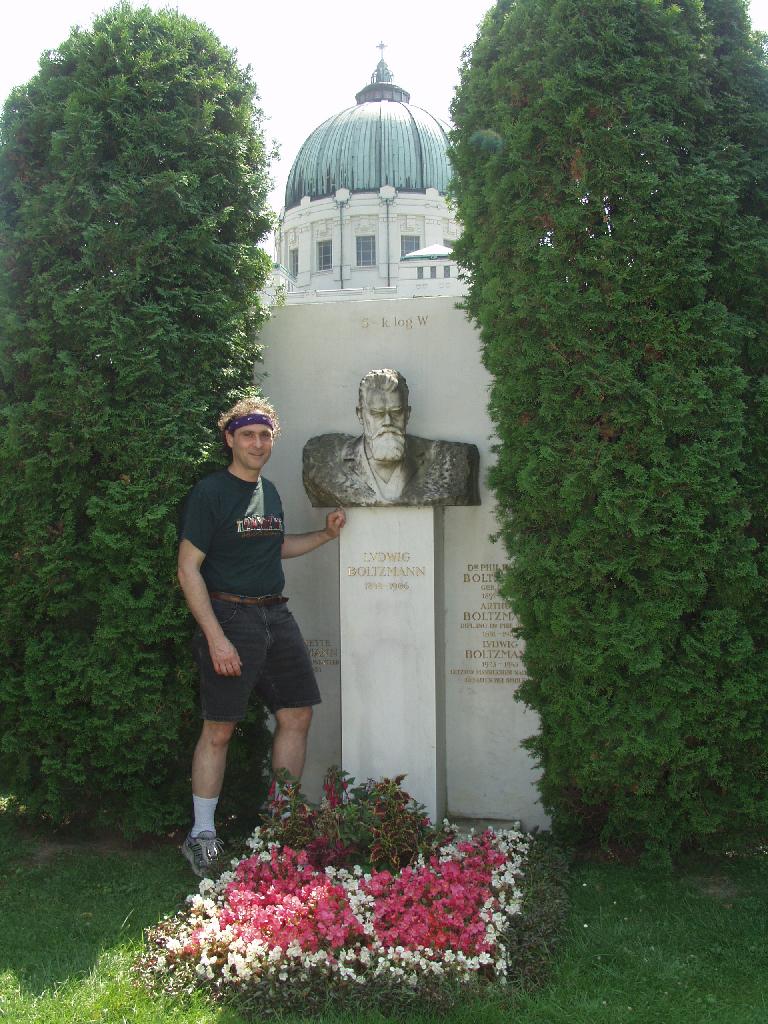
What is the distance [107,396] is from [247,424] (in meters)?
0.77

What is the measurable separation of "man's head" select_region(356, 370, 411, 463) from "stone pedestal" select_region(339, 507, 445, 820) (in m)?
0.35

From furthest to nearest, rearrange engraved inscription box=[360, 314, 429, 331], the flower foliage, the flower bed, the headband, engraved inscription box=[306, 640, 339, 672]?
engraved inscription box=[306, 640, 339, 672] → engraved inscription box=[360, 314, 429, 331] → the headband → the flower foliage → the flower bed

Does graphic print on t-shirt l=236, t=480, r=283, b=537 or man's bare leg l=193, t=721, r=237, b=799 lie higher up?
graphic print on t-shirt l=236, t=480, r=283, b=537

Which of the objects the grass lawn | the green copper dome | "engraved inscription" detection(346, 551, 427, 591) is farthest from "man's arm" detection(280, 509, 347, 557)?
the green copper dome

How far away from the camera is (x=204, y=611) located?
454 cm

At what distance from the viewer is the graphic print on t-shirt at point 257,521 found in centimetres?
472

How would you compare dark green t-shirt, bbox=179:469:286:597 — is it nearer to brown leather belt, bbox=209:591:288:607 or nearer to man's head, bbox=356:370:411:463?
brown leather belt, bbox=209:591:288:607

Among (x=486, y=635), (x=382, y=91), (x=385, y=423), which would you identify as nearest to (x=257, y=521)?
(x=385, y=423)

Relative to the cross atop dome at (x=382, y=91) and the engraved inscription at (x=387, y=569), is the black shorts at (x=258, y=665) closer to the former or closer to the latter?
the engraved inscription at (x=387, y=569)

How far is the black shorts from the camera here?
15.3 feet

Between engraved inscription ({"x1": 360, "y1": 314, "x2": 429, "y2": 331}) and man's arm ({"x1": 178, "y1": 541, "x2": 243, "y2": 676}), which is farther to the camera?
engraved inscription ({"x1": 360, "y1": 314, "x2": 429, "y2": 331})

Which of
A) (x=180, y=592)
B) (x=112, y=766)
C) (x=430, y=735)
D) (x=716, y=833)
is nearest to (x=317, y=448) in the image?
(x=180, y=592)

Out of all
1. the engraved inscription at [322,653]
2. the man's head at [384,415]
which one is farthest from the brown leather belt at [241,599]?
the engraved inscription at [322,653]

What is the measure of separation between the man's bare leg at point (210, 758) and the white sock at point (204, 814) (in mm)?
25
